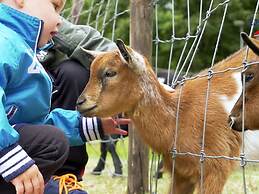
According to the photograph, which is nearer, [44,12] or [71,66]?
[44,12]

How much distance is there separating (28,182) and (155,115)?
150cm

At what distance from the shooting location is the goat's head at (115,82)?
412 centimetres

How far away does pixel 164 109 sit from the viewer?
411 cm

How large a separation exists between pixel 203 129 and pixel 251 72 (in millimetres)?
468

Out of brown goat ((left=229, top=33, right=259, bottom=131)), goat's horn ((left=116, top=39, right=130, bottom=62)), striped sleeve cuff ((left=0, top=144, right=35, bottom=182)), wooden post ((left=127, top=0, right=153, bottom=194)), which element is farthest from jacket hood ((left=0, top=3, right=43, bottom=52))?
wooden post ((left=127, top=0, right=153, bottom=194))

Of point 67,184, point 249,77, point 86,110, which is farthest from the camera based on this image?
point 86,110

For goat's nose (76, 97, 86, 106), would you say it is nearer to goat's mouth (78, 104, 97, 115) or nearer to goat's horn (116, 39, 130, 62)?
goat's mouth (78, 104, 97, 115)

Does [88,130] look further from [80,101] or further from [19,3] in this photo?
[19,3]

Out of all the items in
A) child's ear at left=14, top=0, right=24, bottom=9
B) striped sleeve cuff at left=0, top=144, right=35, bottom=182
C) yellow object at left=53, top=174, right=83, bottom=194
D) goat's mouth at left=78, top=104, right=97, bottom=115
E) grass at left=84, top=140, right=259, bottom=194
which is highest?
child's ear at left=14, top=0, right=24, bottom=9

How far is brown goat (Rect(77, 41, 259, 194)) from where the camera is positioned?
3992 millimetres

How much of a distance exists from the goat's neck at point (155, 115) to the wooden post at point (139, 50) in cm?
68

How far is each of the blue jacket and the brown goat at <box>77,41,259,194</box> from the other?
89 centimetres

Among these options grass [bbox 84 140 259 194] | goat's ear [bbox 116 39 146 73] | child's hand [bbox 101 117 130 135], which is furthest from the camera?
grass [bbox 84 140 259 194]

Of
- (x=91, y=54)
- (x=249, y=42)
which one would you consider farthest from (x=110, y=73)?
(x=249, y=42)
